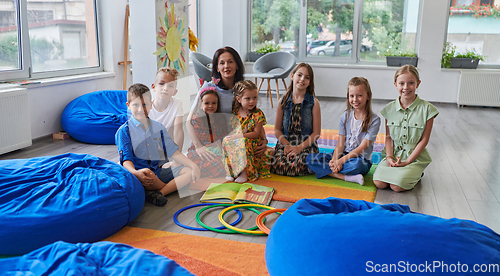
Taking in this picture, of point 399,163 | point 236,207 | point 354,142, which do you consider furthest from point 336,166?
point 236,207

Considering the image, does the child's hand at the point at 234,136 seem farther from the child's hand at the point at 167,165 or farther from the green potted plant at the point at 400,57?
the green potted plant at the point at 400,57

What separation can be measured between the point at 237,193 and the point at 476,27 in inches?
245

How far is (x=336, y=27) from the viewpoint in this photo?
7.60 meters

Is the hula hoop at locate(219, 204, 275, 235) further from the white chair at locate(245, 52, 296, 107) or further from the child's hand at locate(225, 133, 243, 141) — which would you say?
the white chair at locate(245, 52, 296, 107)

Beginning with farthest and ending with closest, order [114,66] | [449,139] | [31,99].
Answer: [114,66] → [449,139] → [31,99]

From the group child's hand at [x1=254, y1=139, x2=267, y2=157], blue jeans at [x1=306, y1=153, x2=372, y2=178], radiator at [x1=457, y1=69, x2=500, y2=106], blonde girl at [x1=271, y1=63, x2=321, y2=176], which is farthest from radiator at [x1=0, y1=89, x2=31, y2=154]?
radiator at [x1=457, y1=69, x2=500, y2=106]

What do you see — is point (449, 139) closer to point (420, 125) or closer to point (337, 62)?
point (420, 125)

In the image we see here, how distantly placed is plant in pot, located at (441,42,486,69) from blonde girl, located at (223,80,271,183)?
16.6 feet

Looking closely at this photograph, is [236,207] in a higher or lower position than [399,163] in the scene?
lower

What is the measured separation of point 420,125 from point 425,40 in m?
4.44

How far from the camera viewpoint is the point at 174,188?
108 inches

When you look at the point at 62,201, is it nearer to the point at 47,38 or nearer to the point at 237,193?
the point at 237,193

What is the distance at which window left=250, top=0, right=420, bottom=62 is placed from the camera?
7254mm

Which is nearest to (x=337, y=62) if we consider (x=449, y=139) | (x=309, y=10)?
(x=309, y=10)
